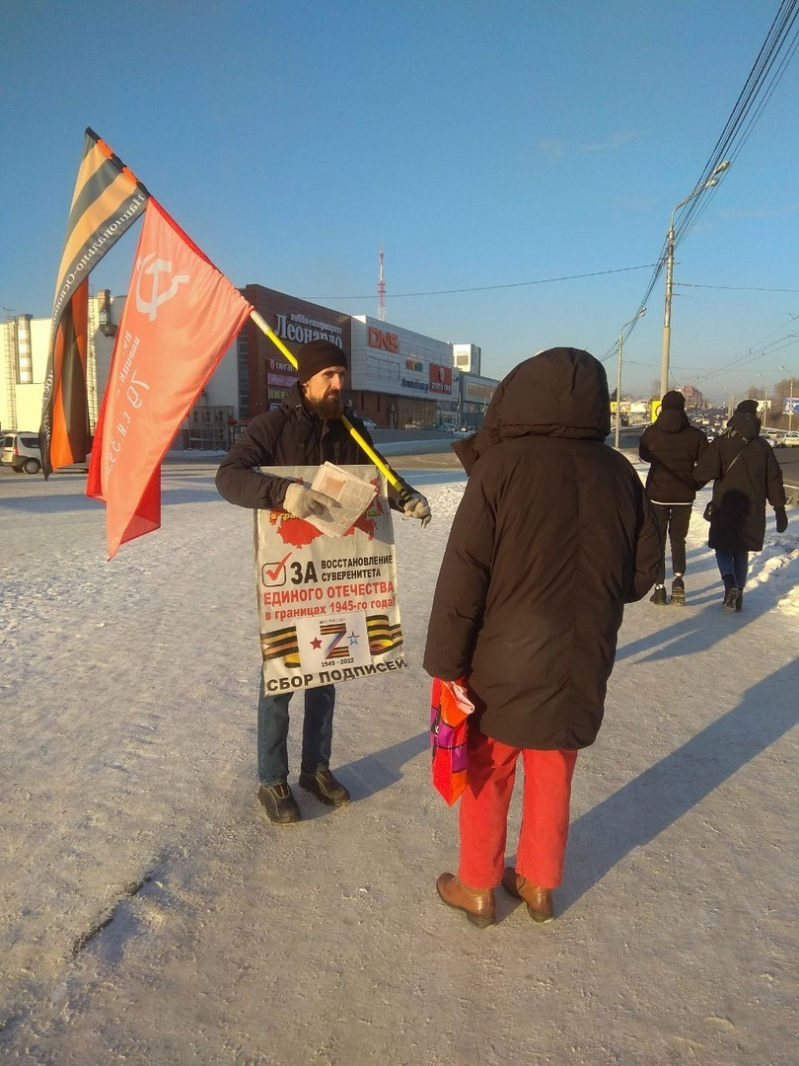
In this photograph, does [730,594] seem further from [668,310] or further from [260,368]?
[260,368]

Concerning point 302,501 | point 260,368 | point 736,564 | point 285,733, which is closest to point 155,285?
point 302,501

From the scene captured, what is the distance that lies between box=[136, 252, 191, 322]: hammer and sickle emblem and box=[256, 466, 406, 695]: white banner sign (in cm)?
102

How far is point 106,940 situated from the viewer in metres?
2.34

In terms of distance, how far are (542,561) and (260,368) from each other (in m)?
44.6

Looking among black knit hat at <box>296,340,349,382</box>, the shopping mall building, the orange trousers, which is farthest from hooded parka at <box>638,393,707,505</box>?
the shopping mall building

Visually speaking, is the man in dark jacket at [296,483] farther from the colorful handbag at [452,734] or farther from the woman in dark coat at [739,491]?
the woman in dark coat at [739,491]

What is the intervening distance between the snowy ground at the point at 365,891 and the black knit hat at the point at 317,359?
6.33 ft

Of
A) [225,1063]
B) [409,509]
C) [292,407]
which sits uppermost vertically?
[292,407]

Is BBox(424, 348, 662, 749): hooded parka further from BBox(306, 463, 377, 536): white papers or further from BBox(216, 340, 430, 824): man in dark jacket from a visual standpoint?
BBox(216, 340, 430, 824): man in dark jacket

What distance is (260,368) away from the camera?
44.6 meters

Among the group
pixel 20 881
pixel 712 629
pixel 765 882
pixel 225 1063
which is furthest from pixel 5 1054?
pixel 712 629

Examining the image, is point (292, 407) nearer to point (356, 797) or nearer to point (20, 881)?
point (356, 797)

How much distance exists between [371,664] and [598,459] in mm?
1457

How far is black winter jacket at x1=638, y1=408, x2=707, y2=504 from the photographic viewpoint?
6.67 meters
